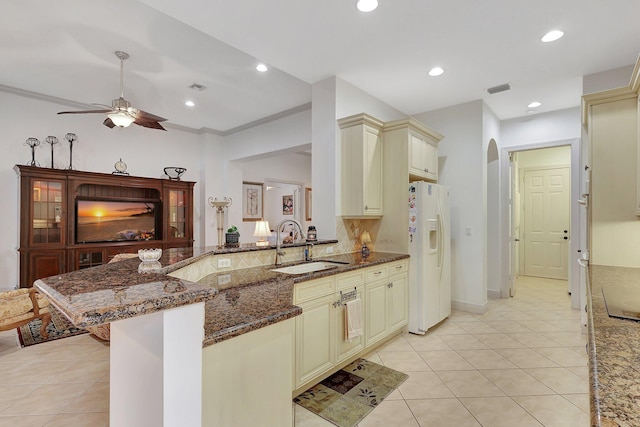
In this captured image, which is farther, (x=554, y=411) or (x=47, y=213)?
(x=47, y=213)

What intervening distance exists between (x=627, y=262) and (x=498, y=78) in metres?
2.30

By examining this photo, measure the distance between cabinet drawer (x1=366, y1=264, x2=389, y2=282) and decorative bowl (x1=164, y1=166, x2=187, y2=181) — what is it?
419 cm

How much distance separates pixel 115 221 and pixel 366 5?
4.95 metres

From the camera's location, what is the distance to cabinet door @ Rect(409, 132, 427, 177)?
11.9 feet

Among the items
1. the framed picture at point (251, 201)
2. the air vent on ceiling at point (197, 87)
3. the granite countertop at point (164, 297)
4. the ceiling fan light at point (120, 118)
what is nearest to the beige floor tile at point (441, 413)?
the granite countertop at point (164, 297)

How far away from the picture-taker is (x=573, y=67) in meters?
3.34

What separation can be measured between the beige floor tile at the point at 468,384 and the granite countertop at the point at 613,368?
124cm

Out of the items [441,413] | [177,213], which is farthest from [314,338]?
[177,213]

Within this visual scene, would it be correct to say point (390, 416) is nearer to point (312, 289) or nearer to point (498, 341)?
point (312, 289)

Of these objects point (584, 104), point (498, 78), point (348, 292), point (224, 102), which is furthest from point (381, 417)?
point (224, 102)

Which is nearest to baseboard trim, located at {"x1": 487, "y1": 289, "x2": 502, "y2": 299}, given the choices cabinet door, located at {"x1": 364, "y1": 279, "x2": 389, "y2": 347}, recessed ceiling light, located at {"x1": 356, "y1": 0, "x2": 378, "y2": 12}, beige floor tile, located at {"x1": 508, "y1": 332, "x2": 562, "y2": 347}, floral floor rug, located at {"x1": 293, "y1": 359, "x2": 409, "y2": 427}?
beige floor tile, located at {"x1": 508, "y1": 332, "x2": 562, "y2": 347}

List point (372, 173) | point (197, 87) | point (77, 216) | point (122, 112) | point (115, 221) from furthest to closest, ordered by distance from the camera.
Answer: point (115, 221) < point (77, 216) < point (197, 87) < point (372, 173) < point (122, 112)

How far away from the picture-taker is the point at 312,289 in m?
2.37

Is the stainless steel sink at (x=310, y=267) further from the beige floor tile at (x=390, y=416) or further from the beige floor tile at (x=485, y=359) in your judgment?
the beige floor tile at (x=485, y=359)
